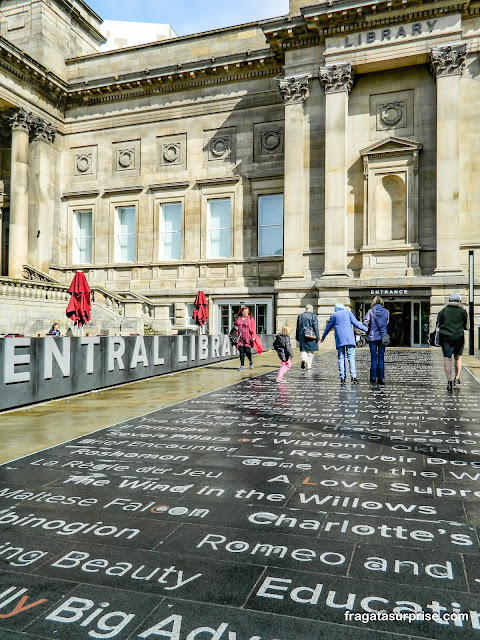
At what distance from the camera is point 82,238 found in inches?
1501

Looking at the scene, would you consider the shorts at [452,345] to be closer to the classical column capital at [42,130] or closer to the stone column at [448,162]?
the stone column at [448,162]

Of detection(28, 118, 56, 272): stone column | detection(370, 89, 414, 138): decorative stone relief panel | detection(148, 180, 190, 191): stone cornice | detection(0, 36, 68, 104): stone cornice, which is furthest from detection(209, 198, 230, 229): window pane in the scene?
detection(0, 36, 68, 104): stone cornice

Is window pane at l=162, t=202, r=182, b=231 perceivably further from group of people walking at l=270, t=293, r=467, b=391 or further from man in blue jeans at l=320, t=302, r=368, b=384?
man in blue jeans at l=320, t=302, r=368, b=384

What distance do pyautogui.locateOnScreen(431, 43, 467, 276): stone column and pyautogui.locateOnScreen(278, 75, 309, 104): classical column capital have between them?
21.7 ft

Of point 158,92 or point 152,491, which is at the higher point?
point 158,92

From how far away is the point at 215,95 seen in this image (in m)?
34.2

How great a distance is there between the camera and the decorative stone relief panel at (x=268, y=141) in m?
32.8

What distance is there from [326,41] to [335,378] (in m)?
22.1

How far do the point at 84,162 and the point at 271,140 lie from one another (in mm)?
13223

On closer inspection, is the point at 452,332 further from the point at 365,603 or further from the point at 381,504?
the point at 365,603

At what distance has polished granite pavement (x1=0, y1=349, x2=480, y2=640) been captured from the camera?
2844 millimetres

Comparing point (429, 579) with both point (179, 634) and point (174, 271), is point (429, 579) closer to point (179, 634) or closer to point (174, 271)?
point (179, 634)

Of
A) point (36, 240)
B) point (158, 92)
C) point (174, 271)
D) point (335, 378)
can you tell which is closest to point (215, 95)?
point (158, 92)

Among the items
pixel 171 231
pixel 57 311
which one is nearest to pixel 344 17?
pixel 171 231
